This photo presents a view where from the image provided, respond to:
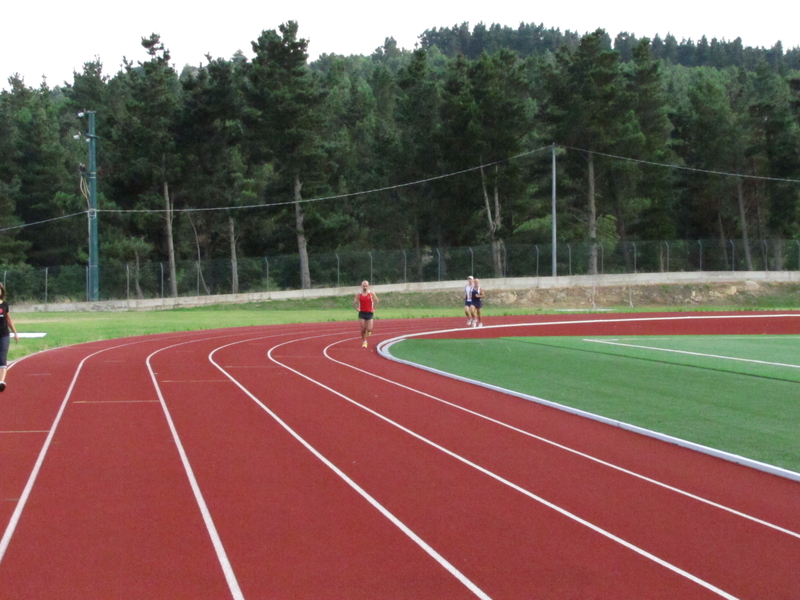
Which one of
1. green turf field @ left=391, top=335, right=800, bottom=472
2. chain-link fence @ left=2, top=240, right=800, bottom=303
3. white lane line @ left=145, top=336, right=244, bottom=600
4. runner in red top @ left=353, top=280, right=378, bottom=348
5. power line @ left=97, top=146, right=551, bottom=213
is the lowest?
green turf field @ left=391, top=335, right=800, bottom=472

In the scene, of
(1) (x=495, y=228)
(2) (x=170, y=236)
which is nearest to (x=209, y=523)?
(2) (x=170, y=236)

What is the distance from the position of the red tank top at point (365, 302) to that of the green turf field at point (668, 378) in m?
1.24

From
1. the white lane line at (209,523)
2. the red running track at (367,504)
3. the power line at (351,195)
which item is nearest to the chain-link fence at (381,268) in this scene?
the power line at (351,195)

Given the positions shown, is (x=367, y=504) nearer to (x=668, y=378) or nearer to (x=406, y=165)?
(x=668, y=378)

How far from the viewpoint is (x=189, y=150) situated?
2245 inches

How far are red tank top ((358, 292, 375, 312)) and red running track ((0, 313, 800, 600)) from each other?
9.38 metres

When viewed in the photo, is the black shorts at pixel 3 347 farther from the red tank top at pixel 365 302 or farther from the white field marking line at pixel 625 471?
the red tank top at pixel 365 302

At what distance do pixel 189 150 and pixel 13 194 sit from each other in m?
16.1

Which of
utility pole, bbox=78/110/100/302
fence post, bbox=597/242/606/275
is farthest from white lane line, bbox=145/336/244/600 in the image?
fence post, bbox=597/242/606/275

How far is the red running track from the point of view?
5656mm

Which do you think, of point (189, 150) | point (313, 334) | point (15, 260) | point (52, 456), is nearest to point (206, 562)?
point (52, 456)

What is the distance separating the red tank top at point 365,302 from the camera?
23188mm

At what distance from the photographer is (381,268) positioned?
53.0 meters

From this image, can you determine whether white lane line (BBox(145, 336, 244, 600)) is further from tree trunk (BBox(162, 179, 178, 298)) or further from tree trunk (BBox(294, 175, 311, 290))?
tree trunk (BBox(294, 175, 311, 290))
